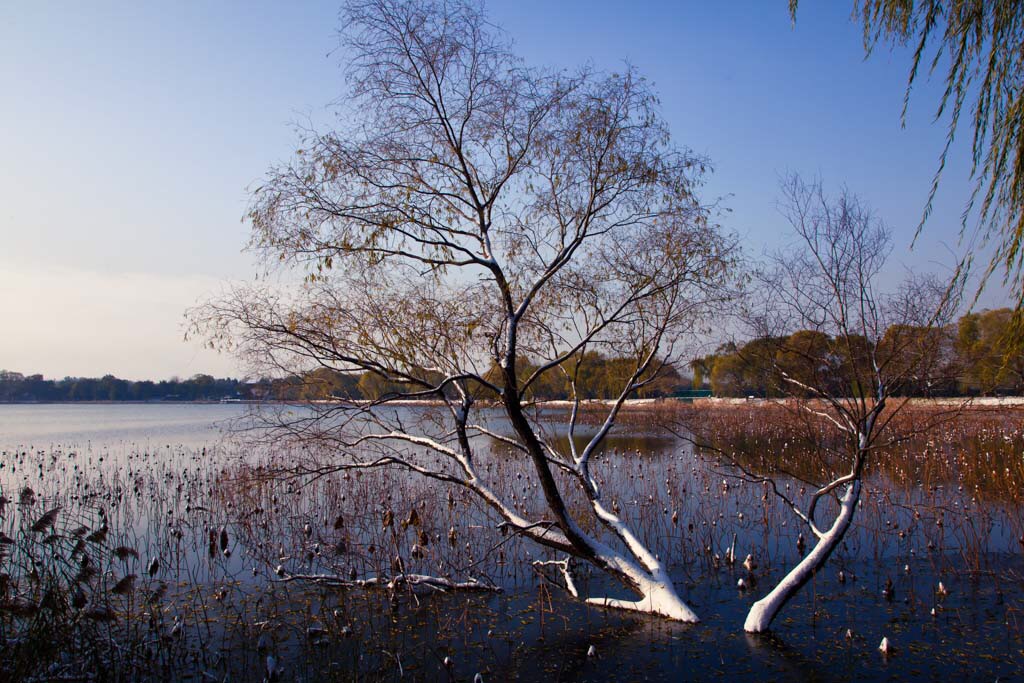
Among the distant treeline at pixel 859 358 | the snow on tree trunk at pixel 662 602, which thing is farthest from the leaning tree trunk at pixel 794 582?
the distant treeline at pixel 859 358


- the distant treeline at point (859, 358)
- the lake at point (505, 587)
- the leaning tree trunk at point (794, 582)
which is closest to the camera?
the lake at point (505, 587)

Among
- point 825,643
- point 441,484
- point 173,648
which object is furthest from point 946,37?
point 441,484

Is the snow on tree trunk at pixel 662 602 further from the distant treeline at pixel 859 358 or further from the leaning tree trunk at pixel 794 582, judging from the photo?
the distant treeline at pixel 859 358

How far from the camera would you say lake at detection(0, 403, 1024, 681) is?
6328 mm

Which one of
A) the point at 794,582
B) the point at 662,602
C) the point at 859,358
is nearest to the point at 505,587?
the point at 662,602

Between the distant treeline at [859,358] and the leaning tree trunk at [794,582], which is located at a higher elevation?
the distant treeline at [859,358]

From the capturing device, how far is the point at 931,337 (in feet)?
24.3

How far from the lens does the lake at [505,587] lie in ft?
20.8

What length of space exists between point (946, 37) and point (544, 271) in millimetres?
4994

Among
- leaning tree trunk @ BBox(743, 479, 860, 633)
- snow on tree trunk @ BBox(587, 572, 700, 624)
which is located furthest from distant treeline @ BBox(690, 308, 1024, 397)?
snow on tree trunk @ BBox(587, 572, 700, 624)

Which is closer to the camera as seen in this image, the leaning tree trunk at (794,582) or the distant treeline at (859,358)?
the leaning tree trunk at (794,582)

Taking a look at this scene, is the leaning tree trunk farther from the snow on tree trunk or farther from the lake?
the snow on tree trunk

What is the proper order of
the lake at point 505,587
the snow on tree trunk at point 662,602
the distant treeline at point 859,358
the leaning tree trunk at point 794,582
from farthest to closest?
the distant treeline at point 859,358 < the snow on tree trunk at point 662,602 < the leaning tree trunk at point 794,582 < the lake at point 505,587

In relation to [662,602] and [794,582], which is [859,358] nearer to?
[794,582]
